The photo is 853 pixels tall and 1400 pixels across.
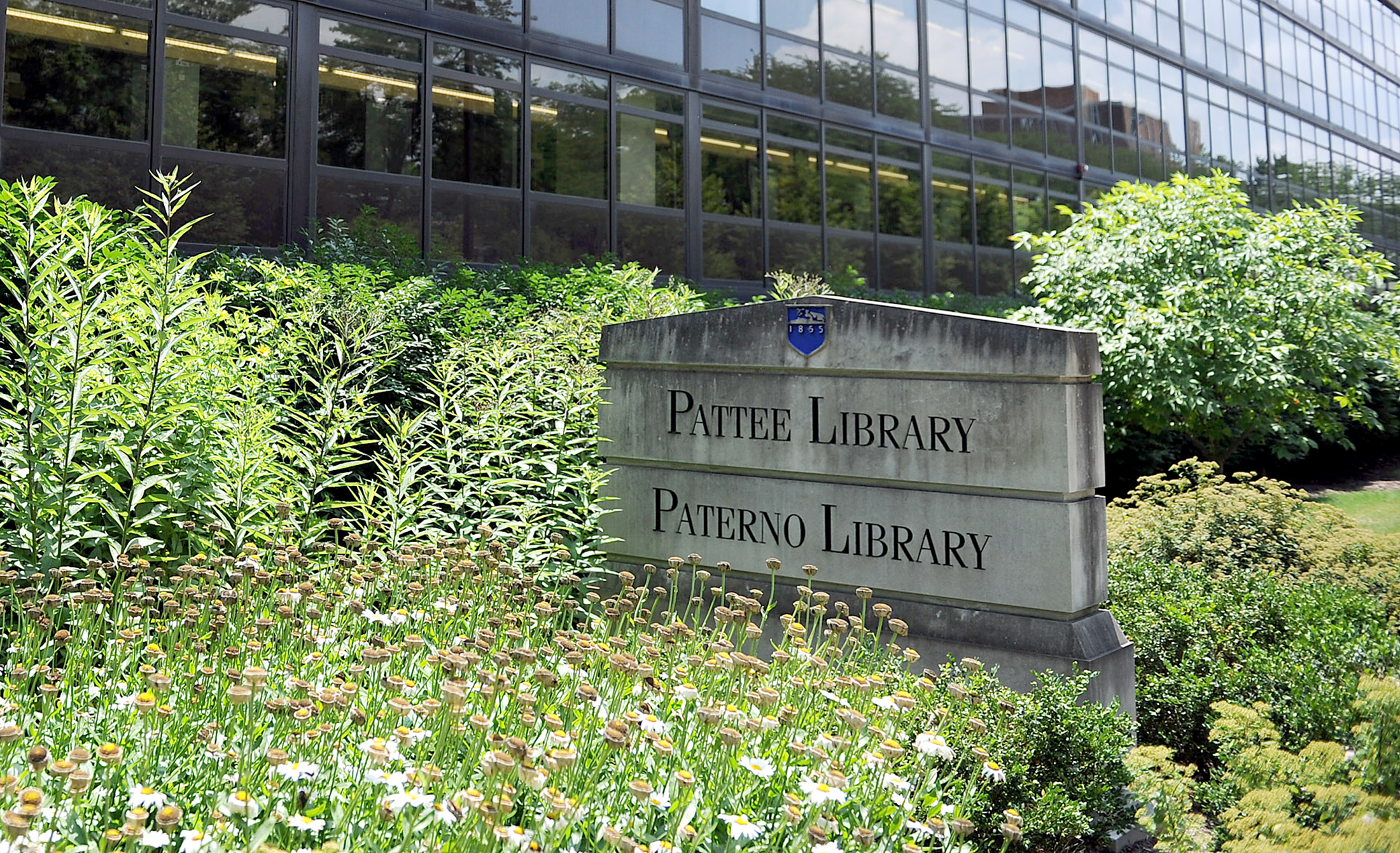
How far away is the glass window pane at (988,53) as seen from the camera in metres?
20.7

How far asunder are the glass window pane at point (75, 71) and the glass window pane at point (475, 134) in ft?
10.9

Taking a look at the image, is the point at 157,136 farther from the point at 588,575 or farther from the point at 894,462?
the point at 894,462

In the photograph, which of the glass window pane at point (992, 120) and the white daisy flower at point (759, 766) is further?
the glass window pane at point (992, 120)

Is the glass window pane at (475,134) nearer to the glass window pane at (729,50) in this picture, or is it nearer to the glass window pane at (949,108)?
the glass window pane at (729,50)

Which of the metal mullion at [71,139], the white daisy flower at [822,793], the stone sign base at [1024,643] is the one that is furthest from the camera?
the metal mullion at [71,139]

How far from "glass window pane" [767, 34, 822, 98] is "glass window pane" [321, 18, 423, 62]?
19.5 feet

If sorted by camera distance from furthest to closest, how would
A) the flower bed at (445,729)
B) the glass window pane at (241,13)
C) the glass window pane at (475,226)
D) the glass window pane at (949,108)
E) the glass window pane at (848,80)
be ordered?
the glass window pane at (949,108), the glass window pane at (848,80), the glass window pane at (475,226), the glass window pane at (241,13), the flower bed at (445,729)

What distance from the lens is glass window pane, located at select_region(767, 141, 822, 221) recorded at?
56.7 feet

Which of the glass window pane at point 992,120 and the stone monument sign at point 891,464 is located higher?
the glass window pane at point 992,120

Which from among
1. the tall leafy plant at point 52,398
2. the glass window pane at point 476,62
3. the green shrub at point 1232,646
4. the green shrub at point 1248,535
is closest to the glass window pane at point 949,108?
the glass window pane at point 476,62

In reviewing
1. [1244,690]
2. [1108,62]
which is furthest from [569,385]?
[1108,62]

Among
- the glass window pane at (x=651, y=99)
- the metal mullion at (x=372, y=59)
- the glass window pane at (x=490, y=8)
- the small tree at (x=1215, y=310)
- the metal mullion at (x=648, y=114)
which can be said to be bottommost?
the small tree at (x=1215, y=310)

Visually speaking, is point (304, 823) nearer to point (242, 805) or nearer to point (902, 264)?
point (242, 805)

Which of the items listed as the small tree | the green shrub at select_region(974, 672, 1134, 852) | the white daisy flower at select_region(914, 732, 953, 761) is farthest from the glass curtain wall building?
the white daisy flower at select_region(914, 732, 953, 761)
